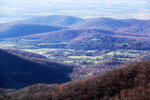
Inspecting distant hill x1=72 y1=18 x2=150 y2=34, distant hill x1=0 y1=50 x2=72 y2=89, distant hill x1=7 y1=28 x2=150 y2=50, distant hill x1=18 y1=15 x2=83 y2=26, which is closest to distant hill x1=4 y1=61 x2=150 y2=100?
distant hill x1=0 y1=50 x2=72 y2=89

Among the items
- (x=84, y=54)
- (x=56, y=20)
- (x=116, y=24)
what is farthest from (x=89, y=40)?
(x=56, y=20)

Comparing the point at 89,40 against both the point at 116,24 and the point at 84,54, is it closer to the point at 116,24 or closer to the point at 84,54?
the point at 84,54

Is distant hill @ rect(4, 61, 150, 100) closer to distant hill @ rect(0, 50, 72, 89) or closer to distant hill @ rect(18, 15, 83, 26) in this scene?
distant hill @ rect(0, 50, 72, 89)

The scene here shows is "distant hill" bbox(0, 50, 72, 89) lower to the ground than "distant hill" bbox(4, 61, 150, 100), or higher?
lower

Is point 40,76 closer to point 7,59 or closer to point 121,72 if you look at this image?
point 7,59

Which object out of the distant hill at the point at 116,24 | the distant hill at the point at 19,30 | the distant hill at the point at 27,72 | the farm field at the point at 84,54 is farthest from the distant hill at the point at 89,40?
the distant hill at the point at 27,72

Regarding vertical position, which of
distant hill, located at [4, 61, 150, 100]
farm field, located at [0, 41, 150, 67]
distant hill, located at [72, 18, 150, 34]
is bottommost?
farm field, located at [0, 41, 150, 67]

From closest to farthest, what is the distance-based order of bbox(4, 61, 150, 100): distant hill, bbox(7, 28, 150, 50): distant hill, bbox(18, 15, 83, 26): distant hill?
bbox(4, 61, 150, 100): distant hill → bbox(7, 28, 150, 50): distant hill → bbox(18, 15, 83, 26): distant hill

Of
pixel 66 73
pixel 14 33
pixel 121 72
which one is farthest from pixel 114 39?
pixel 121 72
